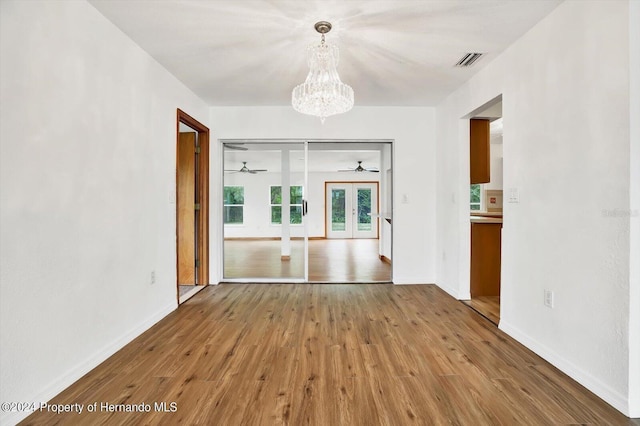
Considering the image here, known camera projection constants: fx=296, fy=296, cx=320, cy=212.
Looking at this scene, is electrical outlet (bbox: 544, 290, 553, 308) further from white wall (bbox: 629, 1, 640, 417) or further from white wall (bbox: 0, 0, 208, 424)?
white wall (bbox: 0, 0, 208, 424)

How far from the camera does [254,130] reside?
407 centimetres

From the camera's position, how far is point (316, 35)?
2.33m

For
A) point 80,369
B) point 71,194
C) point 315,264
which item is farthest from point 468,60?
point 315,264

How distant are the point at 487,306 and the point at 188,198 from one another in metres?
3.83

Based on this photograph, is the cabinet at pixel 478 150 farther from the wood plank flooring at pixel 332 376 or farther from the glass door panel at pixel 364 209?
the glass door panel at pixel 364 209

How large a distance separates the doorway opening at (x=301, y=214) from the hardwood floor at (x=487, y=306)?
3.96ft

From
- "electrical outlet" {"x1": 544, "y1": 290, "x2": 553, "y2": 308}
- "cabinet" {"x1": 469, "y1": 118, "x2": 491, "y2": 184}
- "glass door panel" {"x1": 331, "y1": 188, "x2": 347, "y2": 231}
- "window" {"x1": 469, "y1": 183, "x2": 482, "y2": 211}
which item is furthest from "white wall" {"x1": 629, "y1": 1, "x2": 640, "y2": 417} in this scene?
"glass door panel" {"x1": 331, "y1": 188, "x2": 347, "y2": 231}

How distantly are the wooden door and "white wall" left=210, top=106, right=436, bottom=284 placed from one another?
276 mm

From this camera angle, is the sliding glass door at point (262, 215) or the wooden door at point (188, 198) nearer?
the wooden door at point (188, 198)

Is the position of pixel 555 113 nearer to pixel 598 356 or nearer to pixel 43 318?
pixel 598 356

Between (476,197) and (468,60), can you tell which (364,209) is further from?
(468,60)

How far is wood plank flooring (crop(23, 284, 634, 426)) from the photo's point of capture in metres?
1.53

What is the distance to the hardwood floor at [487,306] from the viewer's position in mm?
2873

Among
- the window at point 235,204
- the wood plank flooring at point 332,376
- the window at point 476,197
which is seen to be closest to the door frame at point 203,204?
the wood plank flooring at point 332,376
